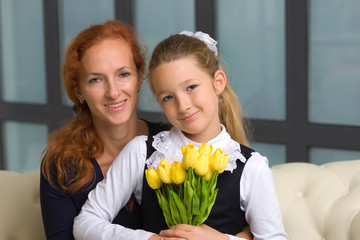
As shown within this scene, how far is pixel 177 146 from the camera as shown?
1.87 meters

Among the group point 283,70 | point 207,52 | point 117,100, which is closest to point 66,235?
point 117,100

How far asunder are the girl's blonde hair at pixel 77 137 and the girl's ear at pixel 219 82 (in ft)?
1.13

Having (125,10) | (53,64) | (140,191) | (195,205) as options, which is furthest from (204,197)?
(53,64)

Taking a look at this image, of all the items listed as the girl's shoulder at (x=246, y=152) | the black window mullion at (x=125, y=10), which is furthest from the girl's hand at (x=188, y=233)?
the black window mullion at (x=125, y=10)

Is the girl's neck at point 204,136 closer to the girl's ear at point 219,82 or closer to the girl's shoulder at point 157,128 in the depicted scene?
the girl's ear at point 219,82

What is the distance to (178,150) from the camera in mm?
1849

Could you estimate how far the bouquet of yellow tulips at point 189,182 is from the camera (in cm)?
156

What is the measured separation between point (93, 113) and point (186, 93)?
0.49 meters

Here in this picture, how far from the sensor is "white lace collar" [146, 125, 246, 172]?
1.81m

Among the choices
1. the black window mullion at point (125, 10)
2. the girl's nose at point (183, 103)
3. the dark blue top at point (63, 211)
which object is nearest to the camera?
the girl's nose at point (183, 103)

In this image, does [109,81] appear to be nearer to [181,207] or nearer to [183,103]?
[183,103]

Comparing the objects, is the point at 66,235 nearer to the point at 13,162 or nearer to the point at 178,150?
Answer: the point at 178,150

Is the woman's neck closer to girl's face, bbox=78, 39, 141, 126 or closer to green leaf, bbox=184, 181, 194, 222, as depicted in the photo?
→ girl's face, bbox=78, 39, 141, 126

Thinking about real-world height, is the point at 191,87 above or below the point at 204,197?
above
